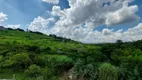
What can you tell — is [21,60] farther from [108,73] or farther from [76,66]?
[108,73]

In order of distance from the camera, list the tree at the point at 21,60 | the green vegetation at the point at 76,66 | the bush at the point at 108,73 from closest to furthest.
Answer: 1. the bush at the point at 108,73
2. the green vegetation at the point at 76,66
3. the tree at the point at 21,60

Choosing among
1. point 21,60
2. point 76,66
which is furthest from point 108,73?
point 21,60

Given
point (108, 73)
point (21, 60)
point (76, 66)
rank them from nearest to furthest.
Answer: point (108, 73) < point (76, 66) < point (21, 60)

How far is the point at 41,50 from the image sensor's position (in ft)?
194

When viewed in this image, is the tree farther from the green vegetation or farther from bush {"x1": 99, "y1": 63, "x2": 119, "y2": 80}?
bush {"x1": 99, "y1": 63, "x2": 119, "y2": 80}

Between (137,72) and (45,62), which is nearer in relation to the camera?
(137,72)

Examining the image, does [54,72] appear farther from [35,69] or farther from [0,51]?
[0,51]

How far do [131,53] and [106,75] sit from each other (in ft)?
40.6

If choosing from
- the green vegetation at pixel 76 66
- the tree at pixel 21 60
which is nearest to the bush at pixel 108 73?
the green vegetation at pixel 76 66

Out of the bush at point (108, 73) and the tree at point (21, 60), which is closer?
the bush at point (108, 73)

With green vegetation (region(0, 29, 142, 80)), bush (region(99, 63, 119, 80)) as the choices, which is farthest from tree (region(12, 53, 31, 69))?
bush (region(99, 63, 119, 80))

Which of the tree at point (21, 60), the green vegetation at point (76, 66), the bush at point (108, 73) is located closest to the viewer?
the bush at point (108, 73)

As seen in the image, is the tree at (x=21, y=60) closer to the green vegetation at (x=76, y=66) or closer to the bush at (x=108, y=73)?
the green vegetation at (x=76, y=66)

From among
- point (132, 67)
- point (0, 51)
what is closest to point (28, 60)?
point (0, 51)
